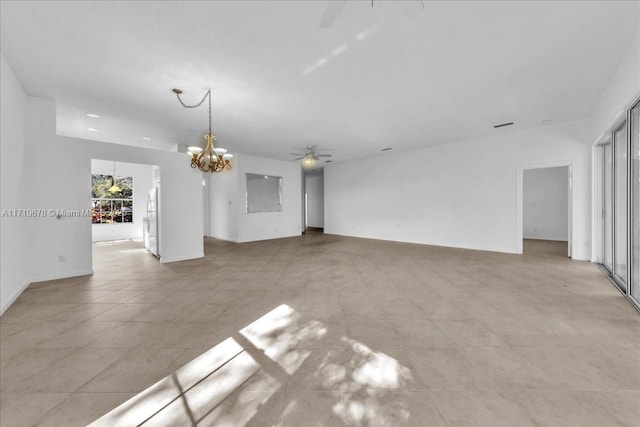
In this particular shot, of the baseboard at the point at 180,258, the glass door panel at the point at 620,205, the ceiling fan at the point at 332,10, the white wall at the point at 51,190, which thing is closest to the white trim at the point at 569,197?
the glass door panel at the point at 620,205

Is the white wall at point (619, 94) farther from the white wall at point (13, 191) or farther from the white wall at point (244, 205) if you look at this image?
the white wall at point (244, 205)

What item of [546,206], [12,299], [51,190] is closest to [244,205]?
[51,190]

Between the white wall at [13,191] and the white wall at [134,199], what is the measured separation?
221 inches

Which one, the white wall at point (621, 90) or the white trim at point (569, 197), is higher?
the white wall at point (621, 90)

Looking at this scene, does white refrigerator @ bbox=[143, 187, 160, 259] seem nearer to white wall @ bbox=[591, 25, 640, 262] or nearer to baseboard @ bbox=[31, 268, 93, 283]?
baseboard @ bbox=[31, 268, 93, 283]

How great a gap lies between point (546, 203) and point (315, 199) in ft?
31.9

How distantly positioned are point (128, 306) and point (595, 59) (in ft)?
22.0

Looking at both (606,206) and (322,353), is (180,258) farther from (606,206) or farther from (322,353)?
(606,206)

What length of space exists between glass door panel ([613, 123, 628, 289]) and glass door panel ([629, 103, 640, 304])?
0.53 meters

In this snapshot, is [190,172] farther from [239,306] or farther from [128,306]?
[239,306]

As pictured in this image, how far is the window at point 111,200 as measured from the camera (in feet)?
29.5

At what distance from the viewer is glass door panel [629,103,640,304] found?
3.07 meters

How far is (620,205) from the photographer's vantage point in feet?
12.8

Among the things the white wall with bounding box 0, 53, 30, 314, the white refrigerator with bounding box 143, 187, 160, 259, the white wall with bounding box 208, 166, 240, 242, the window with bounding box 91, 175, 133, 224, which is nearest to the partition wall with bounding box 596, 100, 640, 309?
the white wall with bounding box 0, 53, 30, 314
